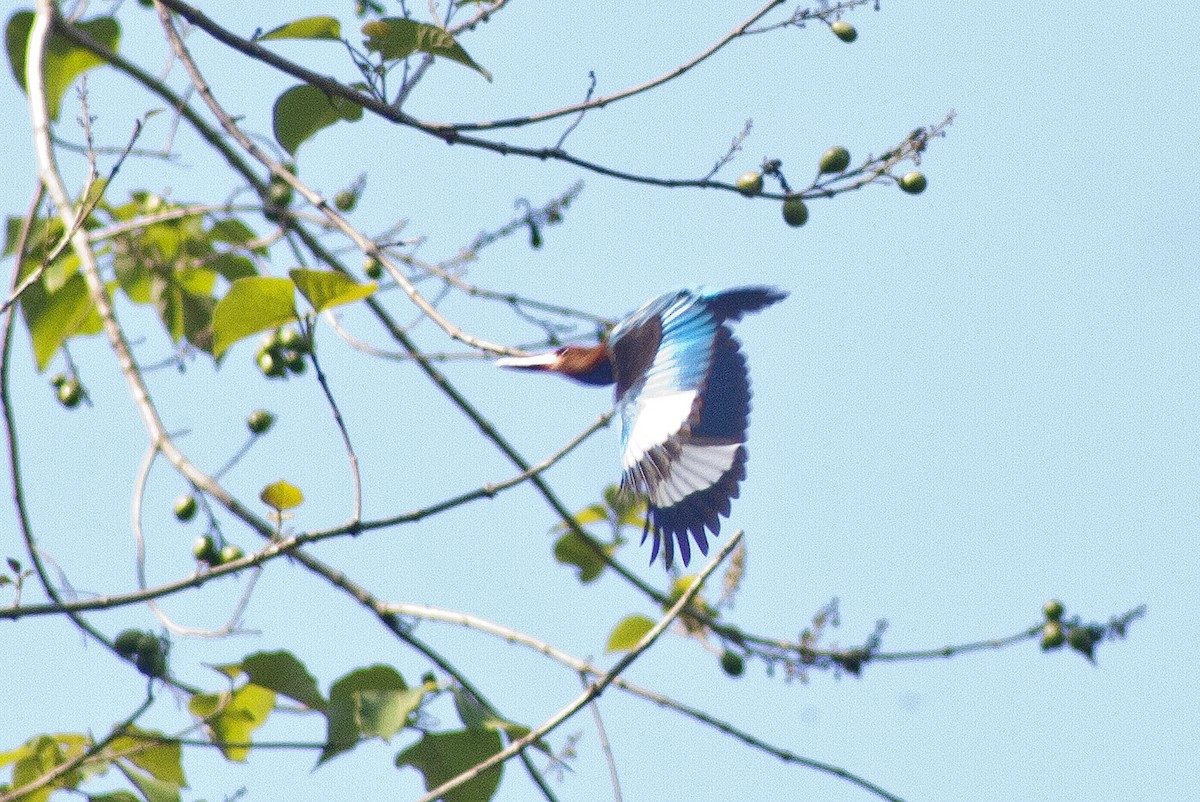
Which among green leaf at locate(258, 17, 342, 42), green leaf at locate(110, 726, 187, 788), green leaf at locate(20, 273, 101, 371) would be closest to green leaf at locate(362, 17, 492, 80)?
green leaf at locate(258, 17, 342, 42)

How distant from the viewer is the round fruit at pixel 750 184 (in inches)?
127

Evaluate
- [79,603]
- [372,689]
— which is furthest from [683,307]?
[79,603]

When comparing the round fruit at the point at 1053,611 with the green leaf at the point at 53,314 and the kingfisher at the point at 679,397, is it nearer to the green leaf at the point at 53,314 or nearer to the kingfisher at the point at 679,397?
the kingfisher at the point at 679,397

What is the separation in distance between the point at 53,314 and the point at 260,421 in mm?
624

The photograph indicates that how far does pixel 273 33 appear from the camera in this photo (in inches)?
131

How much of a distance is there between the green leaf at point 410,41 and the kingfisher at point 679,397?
682mm

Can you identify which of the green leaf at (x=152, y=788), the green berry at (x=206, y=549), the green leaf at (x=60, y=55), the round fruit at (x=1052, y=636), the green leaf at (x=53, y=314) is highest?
the green leaf at (x=60, y=55)

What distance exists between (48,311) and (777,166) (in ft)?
6.06

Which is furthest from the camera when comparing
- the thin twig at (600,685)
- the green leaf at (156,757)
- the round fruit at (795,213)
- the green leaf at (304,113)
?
the green leaf at (304,113)

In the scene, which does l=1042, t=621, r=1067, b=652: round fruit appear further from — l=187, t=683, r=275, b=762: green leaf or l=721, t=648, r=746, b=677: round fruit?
l=187, t=683, r=275, b=762: green leaf

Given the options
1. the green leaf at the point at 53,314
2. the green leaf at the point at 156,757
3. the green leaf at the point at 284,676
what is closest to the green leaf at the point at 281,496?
the green leaf at the point at 284,676

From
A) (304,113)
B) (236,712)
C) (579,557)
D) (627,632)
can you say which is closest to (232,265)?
(304,113)

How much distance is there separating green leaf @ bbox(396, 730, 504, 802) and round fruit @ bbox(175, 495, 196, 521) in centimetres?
103

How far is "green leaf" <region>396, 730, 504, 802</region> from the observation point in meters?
2.72
